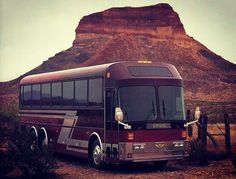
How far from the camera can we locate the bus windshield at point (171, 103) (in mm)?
13469

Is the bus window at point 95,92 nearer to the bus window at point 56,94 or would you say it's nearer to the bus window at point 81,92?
the bus window at point 81,92

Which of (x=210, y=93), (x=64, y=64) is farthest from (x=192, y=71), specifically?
(x=64, y=64)

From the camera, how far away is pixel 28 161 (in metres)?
12.7

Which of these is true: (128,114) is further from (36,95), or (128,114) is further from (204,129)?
(36,95)

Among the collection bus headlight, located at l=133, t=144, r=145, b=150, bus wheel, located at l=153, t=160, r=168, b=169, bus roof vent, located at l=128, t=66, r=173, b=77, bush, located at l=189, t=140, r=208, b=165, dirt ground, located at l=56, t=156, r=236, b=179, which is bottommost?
dirt ground, located at l=56, t=156, r=236, b=179

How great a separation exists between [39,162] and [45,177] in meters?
0.42

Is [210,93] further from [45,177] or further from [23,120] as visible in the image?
[45,177]

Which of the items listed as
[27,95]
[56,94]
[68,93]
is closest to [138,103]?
[68,93]

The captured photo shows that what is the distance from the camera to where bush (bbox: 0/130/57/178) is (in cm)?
1264

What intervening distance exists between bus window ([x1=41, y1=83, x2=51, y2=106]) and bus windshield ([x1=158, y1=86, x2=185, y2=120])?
5.44 m

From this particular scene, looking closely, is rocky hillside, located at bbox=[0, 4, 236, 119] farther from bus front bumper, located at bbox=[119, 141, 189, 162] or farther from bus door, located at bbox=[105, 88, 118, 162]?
bus door, located at bbox=[105, 88, 118, 162]

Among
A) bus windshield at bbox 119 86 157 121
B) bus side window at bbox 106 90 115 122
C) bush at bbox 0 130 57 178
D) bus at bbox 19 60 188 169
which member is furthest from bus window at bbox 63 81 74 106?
bus windshield at bbox 119 86 157 121

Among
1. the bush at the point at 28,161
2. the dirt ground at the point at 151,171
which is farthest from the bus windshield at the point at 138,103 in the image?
the bush at the point at 28,161

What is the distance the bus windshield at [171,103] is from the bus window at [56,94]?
4.43 m
